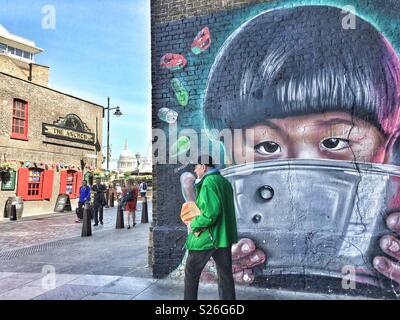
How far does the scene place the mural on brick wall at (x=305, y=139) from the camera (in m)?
4.68

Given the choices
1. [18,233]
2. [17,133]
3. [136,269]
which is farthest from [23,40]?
[136,269]

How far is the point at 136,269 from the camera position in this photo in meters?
6.08

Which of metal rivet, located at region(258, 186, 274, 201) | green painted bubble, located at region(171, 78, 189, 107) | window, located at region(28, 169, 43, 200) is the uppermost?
green painted bubble, located at region(171, 78, 189, 107)

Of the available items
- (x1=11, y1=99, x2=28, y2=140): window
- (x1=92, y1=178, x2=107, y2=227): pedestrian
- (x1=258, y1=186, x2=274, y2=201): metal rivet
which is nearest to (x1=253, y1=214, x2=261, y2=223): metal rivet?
(x1=258, y1=186, x2=274, y2=201): metal rivet

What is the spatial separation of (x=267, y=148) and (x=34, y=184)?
16308 mm

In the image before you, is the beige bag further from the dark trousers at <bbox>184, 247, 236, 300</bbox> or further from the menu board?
the menu board

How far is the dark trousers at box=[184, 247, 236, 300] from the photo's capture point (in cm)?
376

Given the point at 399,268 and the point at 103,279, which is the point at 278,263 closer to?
the point at 399,268

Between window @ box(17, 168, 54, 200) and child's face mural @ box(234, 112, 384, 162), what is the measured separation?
1515 cm

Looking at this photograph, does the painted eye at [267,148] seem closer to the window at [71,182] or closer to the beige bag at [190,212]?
the beige bag at [190,212]

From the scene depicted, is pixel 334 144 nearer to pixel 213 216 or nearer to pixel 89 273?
pixel 213 216

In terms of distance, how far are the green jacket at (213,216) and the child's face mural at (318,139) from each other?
63.8 inches

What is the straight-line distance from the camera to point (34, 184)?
723 inches
